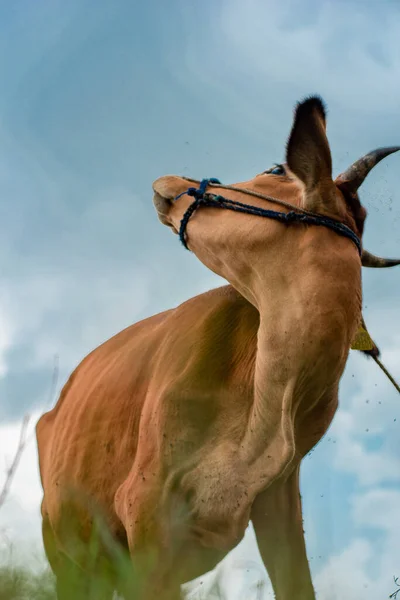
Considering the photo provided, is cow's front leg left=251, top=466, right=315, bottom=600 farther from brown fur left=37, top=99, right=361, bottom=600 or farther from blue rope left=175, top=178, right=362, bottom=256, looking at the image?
blue rope left=175, top=178, right=362, bottom=256

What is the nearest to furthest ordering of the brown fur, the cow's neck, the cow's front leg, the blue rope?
the cow's neck
the brown fur
the blue rope
the cow's front leg

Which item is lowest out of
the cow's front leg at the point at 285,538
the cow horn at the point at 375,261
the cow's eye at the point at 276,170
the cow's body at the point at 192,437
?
the cow's front leg at the point at 285,538

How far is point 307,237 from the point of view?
375cm

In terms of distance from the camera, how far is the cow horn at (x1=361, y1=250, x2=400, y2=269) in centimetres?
467

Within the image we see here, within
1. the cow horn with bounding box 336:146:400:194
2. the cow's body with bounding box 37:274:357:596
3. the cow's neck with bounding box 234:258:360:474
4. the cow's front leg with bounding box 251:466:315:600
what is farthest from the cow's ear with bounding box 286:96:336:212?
the cow's front leg with bounding box 251:466:315:600

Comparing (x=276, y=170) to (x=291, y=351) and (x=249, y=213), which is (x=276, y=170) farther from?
(x=291, y=351)

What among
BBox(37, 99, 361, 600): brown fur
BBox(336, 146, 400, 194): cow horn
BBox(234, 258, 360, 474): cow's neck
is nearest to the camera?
BBox(234, 258, 360, 474): cow's neck

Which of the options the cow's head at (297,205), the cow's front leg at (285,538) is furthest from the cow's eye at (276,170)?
the cow's front leg at (285,538)

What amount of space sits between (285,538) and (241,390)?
3.21 ft

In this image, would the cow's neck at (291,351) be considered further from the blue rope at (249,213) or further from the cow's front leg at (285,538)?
the cow's front leg at (285,538)

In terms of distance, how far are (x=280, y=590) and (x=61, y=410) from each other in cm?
208

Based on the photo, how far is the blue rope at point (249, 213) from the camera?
378 centimetres

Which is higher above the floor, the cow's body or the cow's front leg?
the cow's body

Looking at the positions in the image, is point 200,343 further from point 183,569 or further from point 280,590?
point 280,590
